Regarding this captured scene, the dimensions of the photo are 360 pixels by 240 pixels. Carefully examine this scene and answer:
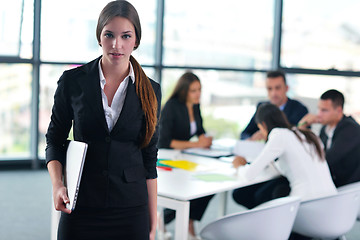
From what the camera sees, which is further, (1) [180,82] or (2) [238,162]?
(1) [180,82]

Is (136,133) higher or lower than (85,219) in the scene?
higher

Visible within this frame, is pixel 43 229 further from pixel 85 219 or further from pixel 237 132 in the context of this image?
pixel 237 132

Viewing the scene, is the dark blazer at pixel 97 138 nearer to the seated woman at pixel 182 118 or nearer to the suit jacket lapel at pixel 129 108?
the suit jacket lapel at pixel 129 108

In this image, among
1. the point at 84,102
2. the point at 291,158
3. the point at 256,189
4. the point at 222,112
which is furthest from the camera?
the point at 222,112

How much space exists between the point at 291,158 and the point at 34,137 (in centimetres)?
384

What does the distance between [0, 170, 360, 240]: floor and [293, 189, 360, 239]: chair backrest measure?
1202 mm

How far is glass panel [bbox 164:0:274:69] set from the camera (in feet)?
21.2

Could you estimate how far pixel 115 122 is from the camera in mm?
1655

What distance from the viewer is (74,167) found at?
154 cm

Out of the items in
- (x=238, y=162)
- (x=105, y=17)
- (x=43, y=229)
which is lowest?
(x=43, y=229)

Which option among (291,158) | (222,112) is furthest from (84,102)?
(222,112)

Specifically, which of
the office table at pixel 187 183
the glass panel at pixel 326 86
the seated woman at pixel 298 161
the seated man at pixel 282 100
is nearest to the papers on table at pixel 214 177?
the office table at pixel 187 183

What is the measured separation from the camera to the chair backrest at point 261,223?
105 inches

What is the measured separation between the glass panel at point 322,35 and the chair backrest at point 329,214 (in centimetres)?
394
